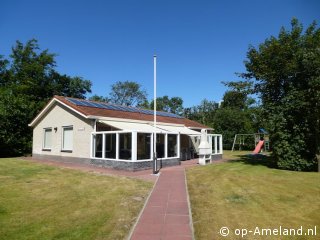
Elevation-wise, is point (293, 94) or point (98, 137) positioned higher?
point (293, 94)

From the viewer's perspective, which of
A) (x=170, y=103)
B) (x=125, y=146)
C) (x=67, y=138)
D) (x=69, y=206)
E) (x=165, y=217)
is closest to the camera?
(x=165, y=217)

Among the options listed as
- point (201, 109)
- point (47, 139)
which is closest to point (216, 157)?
point (47, 139)

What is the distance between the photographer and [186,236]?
6.81 metres

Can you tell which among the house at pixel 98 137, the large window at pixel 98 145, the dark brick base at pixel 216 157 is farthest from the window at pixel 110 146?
the dark brick base at pixel 216 157

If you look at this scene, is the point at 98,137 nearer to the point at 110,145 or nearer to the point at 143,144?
the point at 110,145

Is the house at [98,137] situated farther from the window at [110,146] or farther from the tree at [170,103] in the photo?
the tree at [170,103]

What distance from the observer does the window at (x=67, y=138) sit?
2414 centimetres

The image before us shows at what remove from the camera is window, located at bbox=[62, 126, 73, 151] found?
24.1 metres

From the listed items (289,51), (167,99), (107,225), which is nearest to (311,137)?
(289,51)

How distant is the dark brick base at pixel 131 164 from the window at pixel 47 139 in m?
7.91

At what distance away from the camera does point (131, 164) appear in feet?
59.7

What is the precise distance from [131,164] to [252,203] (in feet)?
31.5

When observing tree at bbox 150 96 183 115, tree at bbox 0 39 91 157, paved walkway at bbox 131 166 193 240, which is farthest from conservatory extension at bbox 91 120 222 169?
tree at bbox 150 96 183 115

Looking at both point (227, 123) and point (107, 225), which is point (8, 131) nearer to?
point (107, 225)
